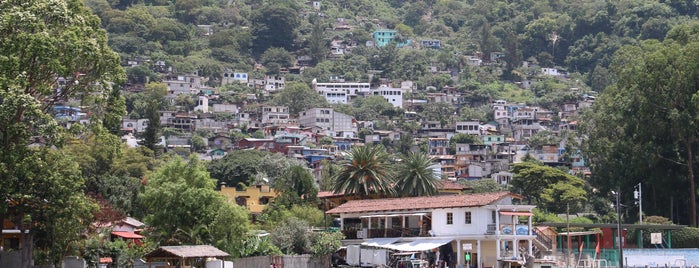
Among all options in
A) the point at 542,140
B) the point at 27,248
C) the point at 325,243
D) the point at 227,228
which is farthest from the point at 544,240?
the point at 542,140

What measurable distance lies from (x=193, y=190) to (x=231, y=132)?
4843 inches

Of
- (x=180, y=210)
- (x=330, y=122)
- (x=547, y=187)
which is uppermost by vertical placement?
(x=330, y=122)

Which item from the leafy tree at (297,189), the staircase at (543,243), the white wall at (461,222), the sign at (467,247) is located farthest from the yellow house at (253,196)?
the sign at (467,247)

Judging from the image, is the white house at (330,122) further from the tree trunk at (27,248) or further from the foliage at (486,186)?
the tree trunk at (27,248)

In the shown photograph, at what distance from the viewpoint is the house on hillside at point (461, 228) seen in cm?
6412

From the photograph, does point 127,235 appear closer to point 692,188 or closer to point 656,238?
point 656,238

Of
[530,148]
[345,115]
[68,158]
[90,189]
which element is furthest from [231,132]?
[68,158]

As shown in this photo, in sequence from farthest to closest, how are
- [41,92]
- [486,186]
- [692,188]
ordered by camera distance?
A: [486,186] < [692,188] < [41,92]

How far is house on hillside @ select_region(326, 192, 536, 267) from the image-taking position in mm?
64125

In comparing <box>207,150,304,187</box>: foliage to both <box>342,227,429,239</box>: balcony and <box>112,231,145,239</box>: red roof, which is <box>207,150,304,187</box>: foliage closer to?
<box>112,231,145,239</box>: red roof

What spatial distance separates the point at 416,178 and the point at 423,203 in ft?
41.6

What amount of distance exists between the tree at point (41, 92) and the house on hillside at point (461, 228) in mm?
21728

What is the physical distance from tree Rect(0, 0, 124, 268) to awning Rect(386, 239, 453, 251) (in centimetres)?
2033

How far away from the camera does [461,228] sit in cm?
6531
